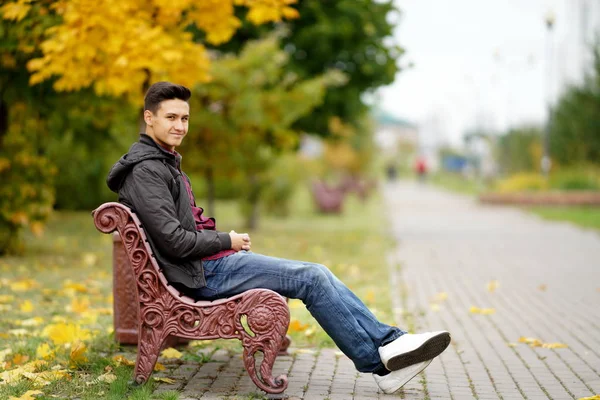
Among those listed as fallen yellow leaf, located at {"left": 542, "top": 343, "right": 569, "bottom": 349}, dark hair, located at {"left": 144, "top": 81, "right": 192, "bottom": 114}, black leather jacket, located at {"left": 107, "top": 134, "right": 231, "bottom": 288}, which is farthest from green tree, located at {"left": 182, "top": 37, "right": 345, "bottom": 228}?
black leather jacket, located at {"left": 107, "top": 134, "right": 231, "bottom": 288}

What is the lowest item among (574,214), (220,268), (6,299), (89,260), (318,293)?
(574,214)

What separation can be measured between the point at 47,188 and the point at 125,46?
5.23m

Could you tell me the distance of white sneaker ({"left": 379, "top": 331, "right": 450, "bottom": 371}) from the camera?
15.7 ft

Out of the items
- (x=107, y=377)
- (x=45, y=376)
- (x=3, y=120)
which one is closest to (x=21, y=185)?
(x=3, y=120)

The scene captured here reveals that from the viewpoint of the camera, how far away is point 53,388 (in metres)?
4.92

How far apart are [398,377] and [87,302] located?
3.84m

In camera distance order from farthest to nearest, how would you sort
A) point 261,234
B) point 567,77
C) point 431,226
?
point 567,77, point 431,226, point 261,234

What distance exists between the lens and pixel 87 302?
7.84 m

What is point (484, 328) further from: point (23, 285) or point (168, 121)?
point (23, 285)

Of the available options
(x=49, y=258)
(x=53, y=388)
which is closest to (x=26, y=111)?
(x=49, y=258)

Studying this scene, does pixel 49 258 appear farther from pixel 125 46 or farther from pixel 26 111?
pixel 125 46

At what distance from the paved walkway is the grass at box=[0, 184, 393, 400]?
1.12 feet

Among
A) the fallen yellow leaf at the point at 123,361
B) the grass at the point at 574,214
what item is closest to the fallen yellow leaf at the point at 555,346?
the fallen yellow leaf at the point at 123,361

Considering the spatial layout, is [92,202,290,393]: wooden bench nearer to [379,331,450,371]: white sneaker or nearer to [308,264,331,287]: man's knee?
[308,264,331,287]: man's knee
